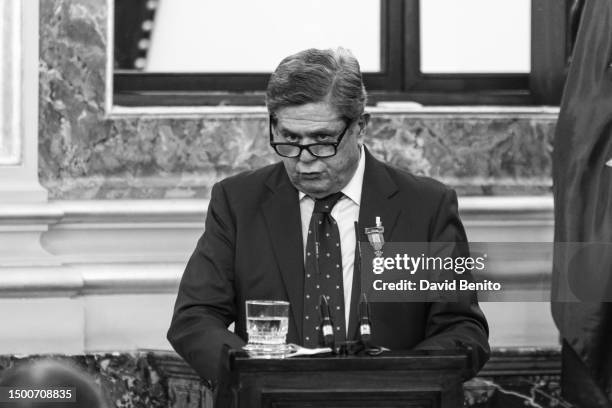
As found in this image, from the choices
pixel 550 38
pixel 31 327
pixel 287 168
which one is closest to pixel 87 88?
pixel 31 327

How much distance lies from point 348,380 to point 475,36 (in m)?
2.11

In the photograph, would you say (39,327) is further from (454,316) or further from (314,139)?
(454,316)

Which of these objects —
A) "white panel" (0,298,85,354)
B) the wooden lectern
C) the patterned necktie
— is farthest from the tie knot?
"white panel" (0,298,85,354)

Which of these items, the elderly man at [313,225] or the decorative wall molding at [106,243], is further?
the decorative wall molding at [106,243]

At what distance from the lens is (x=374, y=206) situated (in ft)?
11.7

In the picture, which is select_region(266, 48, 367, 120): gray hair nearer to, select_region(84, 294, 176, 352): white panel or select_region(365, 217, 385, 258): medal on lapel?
select_region(365, 217, 385, 258): medal on lapel

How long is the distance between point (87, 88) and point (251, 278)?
109cm

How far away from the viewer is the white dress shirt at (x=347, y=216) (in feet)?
11.6

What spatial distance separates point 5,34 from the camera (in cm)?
418

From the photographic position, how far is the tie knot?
3.53m

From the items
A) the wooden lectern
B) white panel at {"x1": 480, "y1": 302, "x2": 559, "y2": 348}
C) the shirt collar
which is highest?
the shirt collar

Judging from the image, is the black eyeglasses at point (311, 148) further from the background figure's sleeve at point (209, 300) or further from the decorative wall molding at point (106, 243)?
the decorative wall molding at point (106, 243)

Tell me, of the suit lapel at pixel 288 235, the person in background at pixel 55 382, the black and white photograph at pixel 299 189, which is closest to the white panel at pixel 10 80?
the black and white photograph at pixel 299 189

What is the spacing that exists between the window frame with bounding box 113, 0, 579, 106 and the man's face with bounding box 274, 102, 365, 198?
99 centimetres
